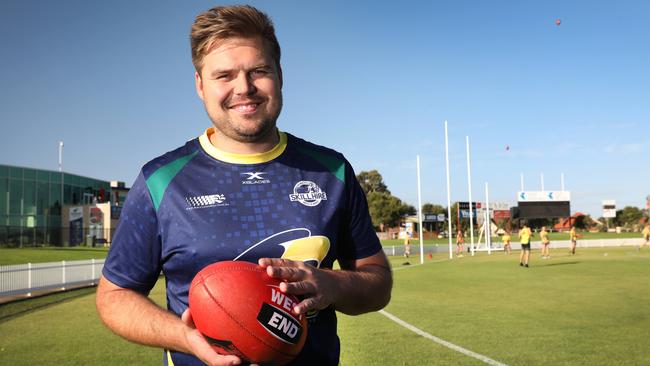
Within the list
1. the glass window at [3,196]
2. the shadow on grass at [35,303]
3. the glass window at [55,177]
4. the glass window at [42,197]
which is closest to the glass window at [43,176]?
the glass window at [42,197]

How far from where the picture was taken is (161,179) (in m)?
2.64

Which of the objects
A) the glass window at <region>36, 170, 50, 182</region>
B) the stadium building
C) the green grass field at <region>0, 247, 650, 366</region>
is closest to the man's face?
the green grass field at <region>0, 247, 650, 366</region>

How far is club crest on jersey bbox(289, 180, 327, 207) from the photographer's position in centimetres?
267

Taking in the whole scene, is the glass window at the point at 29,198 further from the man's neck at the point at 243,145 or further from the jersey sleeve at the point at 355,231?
the jersey sleeve at the point at 355,231

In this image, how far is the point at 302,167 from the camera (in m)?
2.83

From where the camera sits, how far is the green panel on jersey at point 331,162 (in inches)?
113

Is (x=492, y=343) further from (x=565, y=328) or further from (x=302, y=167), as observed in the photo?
(x=302, y=167)

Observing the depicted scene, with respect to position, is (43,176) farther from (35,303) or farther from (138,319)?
(138,319)

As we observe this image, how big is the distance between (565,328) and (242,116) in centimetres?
1047

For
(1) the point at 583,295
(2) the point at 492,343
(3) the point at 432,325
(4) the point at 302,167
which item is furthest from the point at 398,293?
(4) the point at 302,167

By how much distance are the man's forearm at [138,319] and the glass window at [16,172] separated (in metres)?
59.7

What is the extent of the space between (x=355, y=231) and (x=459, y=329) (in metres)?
9.13

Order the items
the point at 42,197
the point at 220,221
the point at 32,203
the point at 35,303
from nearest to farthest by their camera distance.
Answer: the point at 220,221 → the point at 35,303 → the point at 32,203 → the point at 42,197

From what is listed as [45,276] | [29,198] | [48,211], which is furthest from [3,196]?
[45,276]
